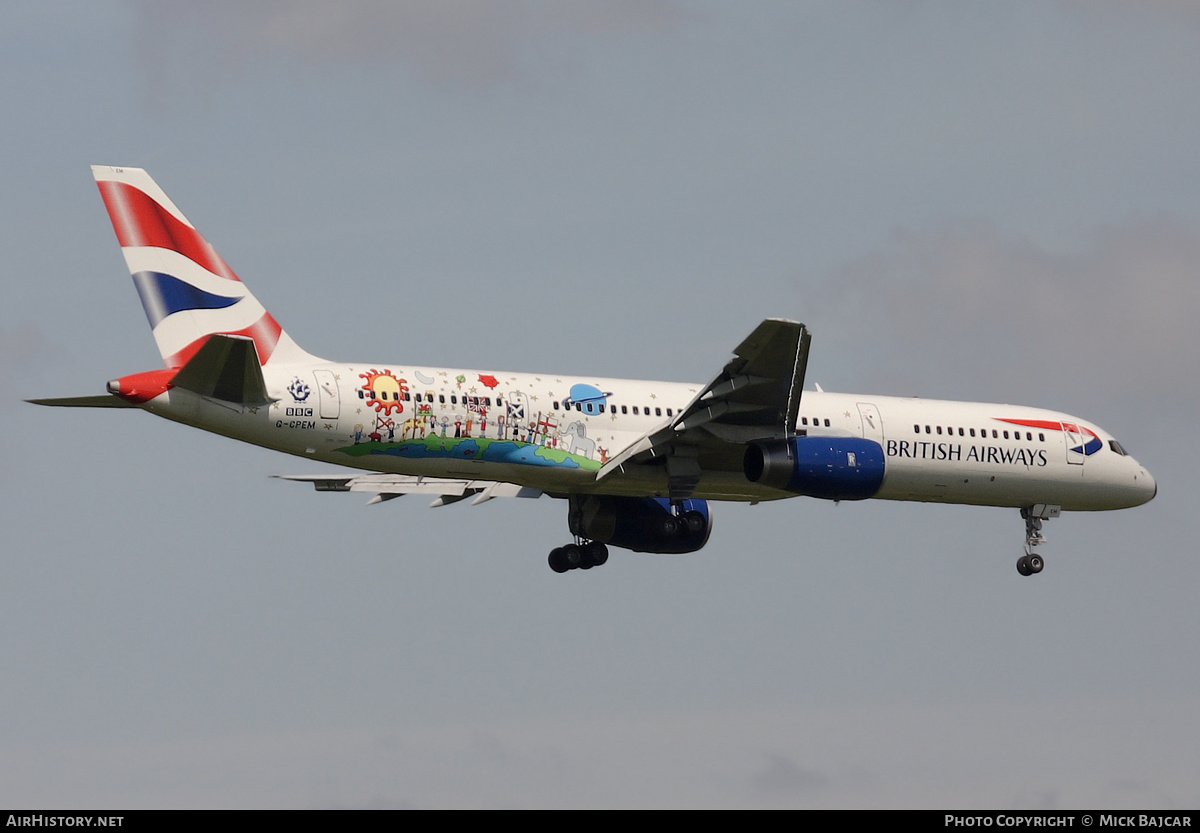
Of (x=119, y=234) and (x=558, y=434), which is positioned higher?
(x=119, y=234)

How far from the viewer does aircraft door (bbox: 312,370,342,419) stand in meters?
34.2

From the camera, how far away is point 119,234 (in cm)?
3525

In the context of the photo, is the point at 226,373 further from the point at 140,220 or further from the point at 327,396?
the point at 140,220

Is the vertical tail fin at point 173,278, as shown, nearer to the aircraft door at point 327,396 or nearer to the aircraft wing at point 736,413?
the aircraft door at point 327,396

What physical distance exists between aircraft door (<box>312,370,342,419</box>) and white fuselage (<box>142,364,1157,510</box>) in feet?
0.09

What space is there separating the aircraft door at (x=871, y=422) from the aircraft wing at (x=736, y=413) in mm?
3677

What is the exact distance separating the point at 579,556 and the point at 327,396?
33.4 feet

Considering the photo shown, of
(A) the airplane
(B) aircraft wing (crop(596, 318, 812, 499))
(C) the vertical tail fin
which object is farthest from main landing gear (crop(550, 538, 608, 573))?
(C) the vertical tail fin

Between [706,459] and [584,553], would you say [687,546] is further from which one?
[706,459]

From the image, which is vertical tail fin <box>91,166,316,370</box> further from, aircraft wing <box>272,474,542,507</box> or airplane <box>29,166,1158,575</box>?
aircraft wing <box>272,474,542,507</box>

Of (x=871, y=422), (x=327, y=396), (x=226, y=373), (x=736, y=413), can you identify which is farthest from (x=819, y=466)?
(x=226, y=373)
